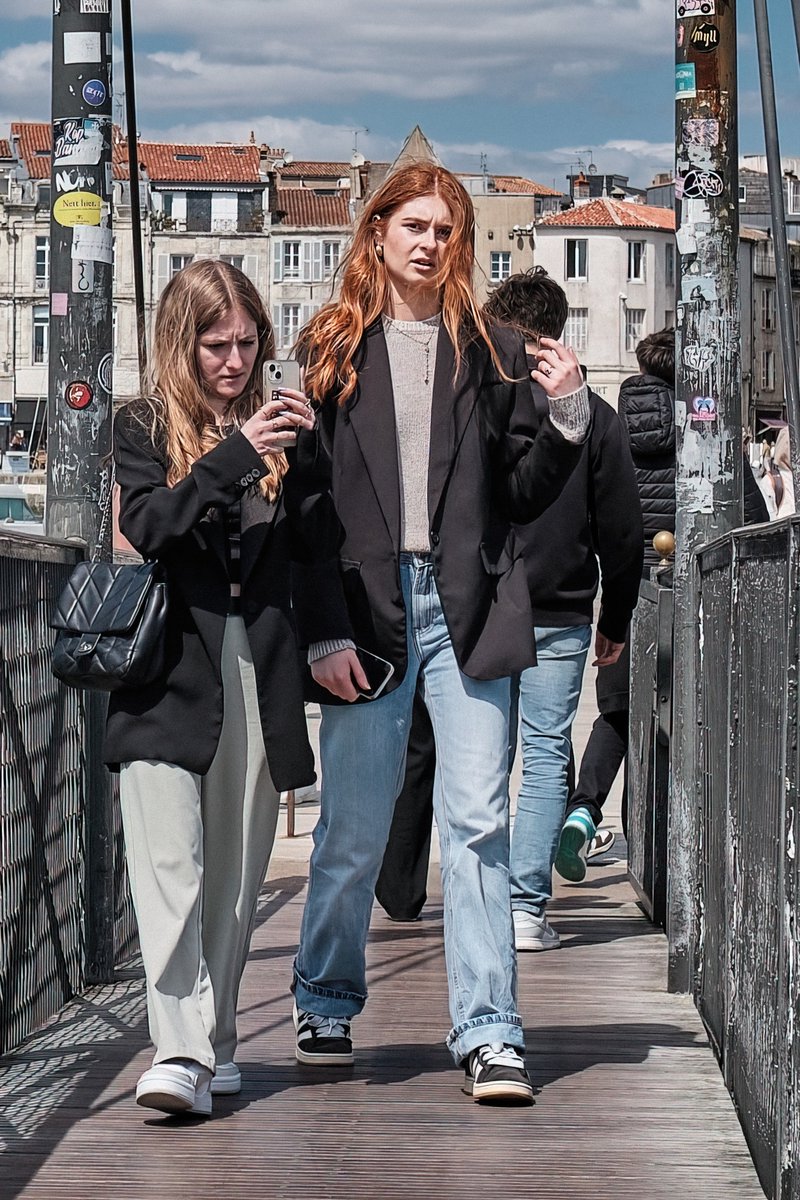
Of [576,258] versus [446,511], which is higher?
[576,258]

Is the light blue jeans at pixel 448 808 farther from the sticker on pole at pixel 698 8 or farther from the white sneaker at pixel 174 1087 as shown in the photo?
the sticker on pole at pixel 698 8

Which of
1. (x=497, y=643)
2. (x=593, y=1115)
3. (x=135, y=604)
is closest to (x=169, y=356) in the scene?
(x=135, y=604)

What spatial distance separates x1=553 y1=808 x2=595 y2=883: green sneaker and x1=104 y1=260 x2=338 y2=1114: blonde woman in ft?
9.36

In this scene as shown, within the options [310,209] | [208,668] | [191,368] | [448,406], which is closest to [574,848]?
[448,406]

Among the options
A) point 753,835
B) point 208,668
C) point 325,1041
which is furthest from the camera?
point 325,1041

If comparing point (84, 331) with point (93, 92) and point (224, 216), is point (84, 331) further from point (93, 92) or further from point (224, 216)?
point (224, 216)

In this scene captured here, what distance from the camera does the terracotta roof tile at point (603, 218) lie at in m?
98.2

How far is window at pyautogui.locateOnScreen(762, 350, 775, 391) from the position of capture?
4363 inches

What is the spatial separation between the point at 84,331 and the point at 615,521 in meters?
1.81

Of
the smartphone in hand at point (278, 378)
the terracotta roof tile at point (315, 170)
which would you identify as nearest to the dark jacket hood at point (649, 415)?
the smartphone in hand at point (278, 378)

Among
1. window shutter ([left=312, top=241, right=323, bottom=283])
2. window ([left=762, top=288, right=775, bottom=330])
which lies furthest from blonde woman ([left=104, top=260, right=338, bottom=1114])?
window ([left=762, top=288, right=775, bottom=330])

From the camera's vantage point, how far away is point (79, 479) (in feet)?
19.0

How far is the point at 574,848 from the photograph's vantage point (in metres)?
7.24

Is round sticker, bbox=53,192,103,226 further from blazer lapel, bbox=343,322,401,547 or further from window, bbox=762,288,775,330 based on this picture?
window, bbox=762,288,775,330
